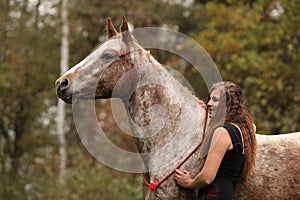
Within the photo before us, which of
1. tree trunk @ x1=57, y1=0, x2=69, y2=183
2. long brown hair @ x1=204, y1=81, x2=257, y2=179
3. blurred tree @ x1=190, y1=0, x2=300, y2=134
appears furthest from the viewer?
tree trunk @ x1=57, y1=0, x2=69, y2=183

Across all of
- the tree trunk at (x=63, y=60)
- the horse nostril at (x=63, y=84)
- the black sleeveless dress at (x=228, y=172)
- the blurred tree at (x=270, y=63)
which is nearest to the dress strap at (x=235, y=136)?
the black sleeveless dress at (x=228, y=172)

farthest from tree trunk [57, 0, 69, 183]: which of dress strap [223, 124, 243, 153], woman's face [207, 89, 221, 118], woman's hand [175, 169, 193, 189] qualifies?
dress strap [223, 124, 243, 153]

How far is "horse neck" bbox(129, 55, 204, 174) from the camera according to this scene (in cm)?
478

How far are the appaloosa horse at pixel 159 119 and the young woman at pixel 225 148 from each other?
166 mm

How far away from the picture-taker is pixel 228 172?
4.41 meters

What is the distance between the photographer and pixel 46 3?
20484 millimetres

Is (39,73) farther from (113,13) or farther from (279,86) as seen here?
(279,86)

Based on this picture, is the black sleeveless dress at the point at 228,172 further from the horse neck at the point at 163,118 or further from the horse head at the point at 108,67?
the horse head at the point at 108,67

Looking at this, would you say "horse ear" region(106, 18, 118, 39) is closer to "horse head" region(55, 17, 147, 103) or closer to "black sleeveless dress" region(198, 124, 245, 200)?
"horse head" region(55, 17, 147, 103)

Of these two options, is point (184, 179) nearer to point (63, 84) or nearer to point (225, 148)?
point (225, 148)

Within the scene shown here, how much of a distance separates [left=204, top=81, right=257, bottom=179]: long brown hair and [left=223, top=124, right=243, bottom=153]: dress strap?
74mm

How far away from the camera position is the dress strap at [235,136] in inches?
170

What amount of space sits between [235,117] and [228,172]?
46cm

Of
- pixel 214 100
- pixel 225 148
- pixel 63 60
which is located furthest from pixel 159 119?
pixel 63 60
